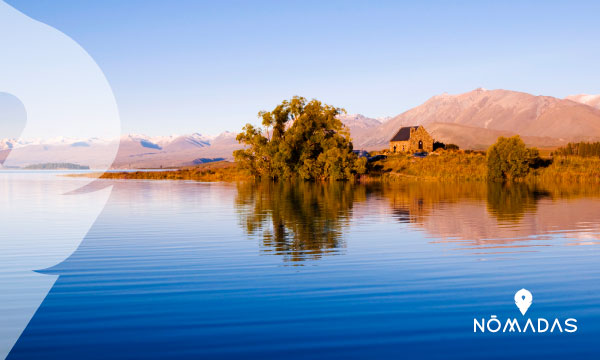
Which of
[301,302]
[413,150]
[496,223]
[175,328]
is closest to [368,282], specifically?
[301,302]

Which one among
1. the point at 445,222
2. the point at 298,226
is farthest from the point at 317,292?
the point at 445,222

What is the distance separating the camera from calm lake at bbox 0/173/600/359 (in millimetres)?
9781

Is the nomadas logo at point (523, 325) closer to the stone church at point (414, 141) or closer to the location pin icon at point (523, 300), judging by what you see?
the location pin icon at point (523, 300)

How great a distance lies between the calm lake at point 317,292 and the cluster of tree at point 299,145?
70951mm

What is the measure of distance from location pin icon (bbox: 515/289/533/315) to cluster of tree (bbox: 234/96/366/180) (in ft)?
269

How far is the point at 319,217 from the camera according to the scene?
32.7 meters

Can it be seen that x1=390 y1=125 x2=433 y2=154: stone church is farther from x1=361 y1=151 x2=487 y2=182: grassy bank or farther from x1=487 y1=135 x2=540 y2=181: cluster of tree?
x1=487 y1=135 x2=540 y2=181: cluster of tree

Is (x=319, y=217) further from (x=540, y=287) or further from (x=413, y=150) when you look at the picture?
(x=413, y=150)

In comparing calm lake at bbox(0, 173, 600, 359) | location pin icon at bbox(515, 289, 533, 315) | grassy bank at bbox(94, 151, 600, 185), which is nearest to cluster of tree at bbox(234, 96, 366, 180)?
grassy bank at bbox(94, 151, 600, 185)

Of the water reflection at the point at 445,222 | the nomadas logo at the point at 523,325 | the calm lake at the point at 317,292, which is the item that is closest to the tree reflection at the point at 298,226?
the water reflection at the point at 445,222

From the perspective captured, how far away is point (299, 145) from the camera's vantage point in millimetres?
102062

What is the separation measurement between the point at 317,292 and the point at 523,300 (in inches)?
205

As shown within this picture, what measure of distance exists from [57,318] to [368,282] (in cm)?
829

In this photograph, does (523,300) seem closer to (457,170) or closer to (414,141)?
(457,170)
